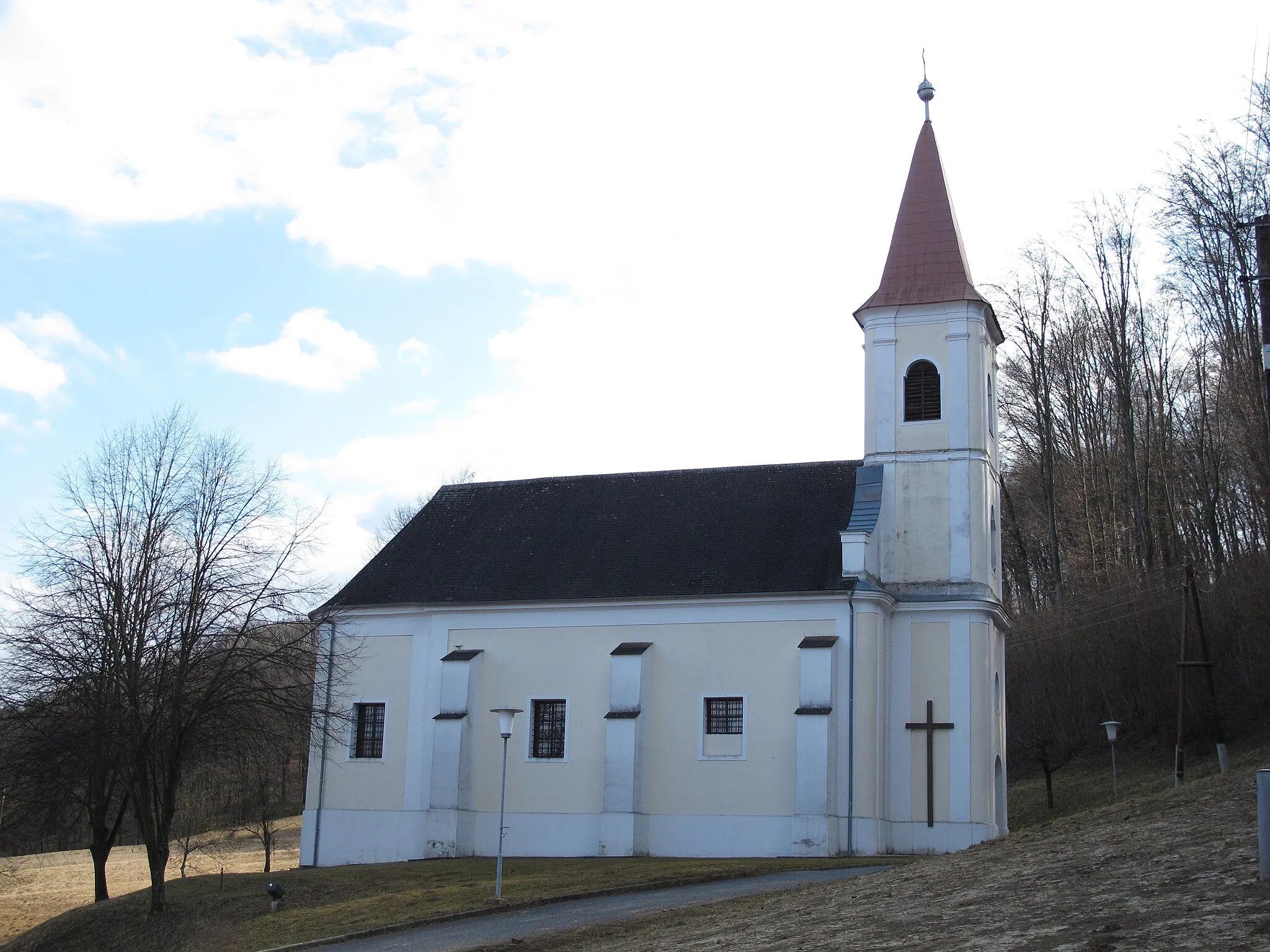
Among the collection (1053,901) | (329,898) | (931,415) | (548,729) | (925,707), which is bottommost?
(329,898)

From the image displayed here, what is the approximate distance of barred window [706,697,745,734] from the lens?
33.0m

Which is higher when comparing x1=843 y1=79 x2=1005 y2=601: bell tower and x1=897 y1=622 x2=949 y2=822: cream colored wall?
x1=843 y1=79 x2=1005 y2=601: bell tower

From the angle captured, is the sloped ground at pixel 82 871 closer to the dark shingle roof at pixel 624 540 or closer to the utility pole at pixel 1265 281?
the dark shingle roof at pixel 624 540

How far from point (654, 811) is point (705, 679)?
11.2ft

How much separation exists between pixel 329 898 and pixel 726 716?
34.9 feet

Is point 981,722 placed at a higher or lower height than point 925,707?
lower

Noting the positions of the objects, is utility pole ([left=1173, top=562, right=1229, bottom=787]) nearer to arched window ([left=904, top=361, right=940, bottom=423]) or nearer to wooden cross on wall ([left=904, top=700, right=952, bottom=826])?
wooden cross on wall ([left=904, top=700, right=952, bottom=826])

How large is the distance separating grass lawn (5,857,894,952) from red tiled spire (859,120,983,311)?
1460 cm

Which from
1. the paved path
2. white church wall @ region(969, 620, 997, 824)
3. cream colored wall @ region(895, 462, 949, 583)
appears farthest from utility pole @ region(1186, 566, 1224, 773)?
the paved path

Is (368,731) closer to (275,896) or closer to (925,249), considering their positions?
(275,896)

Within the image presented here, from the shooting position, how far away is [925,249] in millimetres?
35844

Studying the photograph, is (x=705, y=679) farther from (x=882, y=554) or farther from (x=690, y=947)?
(x=690, y=947)

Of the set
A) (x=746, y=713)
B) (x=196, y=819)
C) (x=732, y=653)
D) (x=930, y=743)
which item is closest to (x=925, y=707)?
(x=930, y=743)

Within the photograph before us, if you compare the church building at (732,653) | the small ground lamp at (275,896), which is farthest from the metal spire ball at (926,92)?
the small ground lamp at (275,896)
